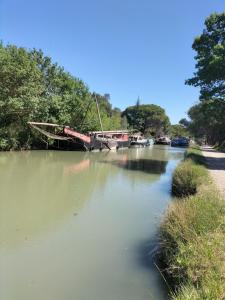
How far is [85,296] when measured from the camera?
192 inches

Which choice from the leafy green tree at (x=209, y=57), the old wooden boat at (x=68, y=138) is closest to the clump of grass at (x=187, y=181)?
the leafy green tree at (x=209, y=57)

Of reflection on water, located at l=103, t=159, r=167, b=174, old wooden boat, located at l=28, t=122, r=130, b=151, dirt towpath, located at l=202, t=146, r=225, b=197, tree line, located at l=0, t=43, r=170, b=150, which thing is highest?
tree line, located at l=0, t=43, r=170, b=150

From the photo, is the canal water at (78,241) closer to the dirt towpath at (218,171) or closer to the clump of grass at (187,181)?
the clump of grass at (187,181)

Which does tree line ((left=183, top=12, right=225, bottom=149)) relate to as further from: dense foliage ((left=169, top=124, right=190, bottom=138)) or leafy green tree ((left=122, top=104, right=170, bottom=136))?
dense foliage ((left=169, top=124, right=190, bottom=138))

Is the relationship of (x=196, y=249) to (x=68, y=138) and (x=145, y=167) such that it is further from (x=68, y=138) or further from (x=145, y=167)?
(x=68, y=138)

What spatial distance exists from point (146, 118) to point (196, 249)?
9402cm

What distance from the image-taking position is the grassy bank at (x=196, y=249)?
4.15m

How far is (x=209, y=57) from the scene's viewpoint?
69.7 ft

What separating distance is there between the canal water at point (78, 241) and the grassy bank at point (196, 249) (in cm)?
50

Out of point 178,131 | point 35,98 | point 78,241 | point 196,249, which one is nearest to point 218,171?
point 78,241

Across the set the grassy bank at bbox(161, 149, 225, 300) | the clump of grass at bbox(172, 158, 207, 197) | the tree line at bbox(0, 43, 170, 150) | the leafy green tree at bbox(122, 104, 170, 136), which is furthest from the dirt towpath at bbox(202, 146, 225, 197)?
the leafy green tree at bbox(122, 104, 170, 136)

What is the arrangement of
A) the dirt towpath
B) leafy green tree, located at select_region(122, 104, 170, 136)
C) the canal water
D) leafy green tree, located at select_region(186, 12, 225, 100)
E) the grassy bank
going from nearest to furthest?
the grassy bank < the canal water < the dirt towpath < leafy green tree, located at select_region(186, 12, 225, 100) < leafy green tree, located at select_region(122, 104, 170, 136)

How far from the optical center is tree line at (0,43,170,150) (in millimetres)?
27141

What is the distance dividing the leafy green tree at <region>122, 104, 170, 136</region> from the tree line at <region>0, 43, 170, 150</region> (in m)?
47.5
